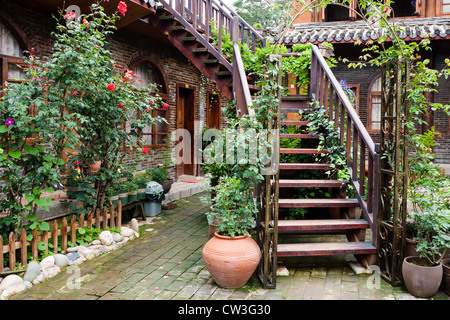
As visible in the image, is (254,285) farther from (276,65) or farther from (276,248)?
A: (276,65)

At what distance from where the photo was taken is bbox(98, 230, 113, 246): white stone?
16.7 ft

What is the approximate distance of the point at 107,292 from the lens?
12.4ft

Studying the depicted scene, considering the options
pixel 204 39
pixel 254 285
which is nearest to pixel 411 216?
pixel 254 285

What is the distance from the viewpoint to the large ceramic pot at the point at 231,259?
12.4 ft

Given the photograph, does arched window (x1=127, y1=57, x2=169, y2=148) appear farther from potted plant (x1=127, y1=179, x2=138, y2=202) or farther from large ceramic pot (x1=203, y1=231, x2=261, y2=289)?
large ceramic pot (x1=203, y1=231, x2=261, y2=289)

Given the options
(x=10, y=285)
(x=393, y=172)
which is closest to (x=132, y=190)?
(x=10, y=285)

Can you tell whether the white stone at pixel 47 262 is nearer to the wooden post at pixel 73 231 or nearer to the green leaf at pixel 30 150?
the wooden post at pixel 73 231

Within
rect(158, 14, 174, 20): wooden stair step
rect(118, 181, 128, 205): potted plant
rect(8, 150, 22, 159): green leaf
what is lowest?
rect(118, 181, 128, 205): potted plant

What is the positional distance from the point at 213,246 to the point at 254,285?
622 mm

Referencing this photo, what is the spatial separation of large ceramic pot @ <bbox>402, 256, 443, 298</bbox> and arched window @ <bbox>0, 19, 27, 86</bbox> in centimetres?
578

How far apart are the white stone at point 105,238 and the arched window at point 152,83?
383 cm

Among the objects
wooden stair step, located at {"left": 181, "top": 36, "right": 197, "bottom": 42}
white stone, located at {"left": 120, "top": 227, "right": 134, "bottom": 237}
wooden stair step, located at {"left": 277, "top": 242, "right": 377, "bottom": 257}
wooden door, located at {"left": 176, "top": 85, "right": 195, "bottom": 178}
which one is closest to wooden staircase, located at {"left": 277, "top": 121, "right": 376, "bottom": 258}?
wooden stair step, located at {"left": 277, "top": 242, "right": 377, "bottom": 257}

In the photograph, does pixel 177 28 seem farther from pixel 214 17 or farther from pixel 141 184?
pixel 141 184

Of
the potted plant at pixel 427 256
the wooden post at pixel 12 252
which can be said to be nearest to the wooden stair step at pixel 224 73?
the potted plant at pixel 427 256
